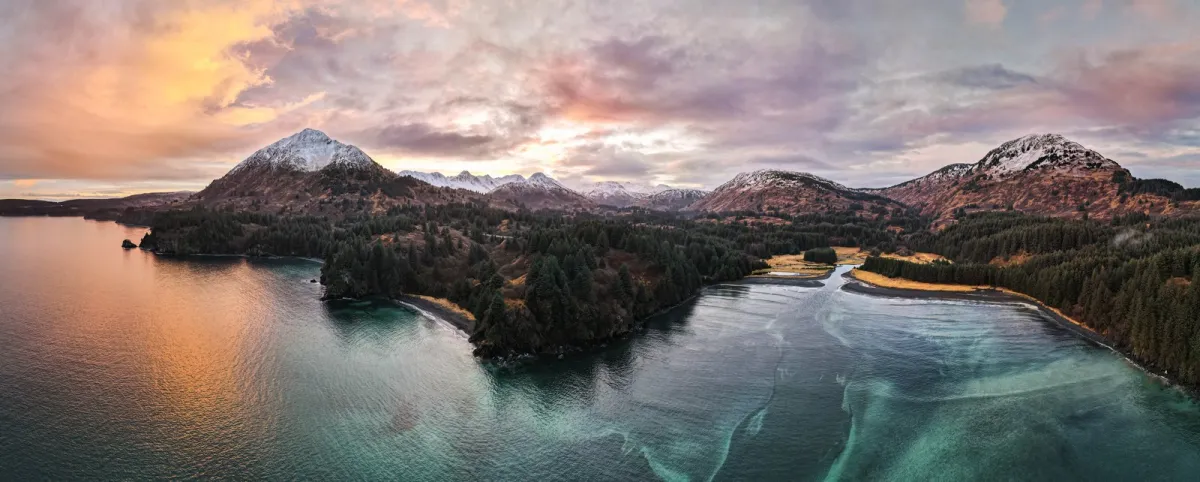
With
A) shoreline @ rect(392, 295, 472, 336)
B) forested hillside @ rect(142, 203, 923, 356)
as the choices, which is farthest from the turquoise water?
forested hillside @ rect(142, 203, 923, 356)

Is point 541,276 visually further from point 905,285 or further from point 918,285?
point 918,285

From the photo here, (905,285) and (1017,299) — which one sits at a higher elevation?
(905,285)

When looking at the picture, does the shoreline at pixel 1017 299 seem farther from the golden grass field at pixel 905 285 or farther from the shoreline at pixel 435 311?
the shoreline at pixel 435 311

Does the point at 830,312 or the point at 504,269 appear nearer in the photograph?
the point at 830,312

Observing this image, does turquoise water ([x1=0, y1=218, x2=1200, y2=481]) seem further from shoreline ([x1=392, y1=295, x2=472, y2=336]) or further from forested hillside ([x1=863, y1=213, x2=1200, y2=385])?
forested hillside ([x1=863, y1=213, x2=1200, y2=385])

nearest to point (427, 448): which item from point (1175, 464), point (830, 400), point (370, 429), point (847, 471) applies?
point (370, 429)

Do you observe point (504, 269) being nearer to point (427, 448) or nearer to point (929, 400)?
point (427, 448)

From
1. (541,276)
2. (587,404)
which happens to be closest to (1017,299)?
(541,276)
